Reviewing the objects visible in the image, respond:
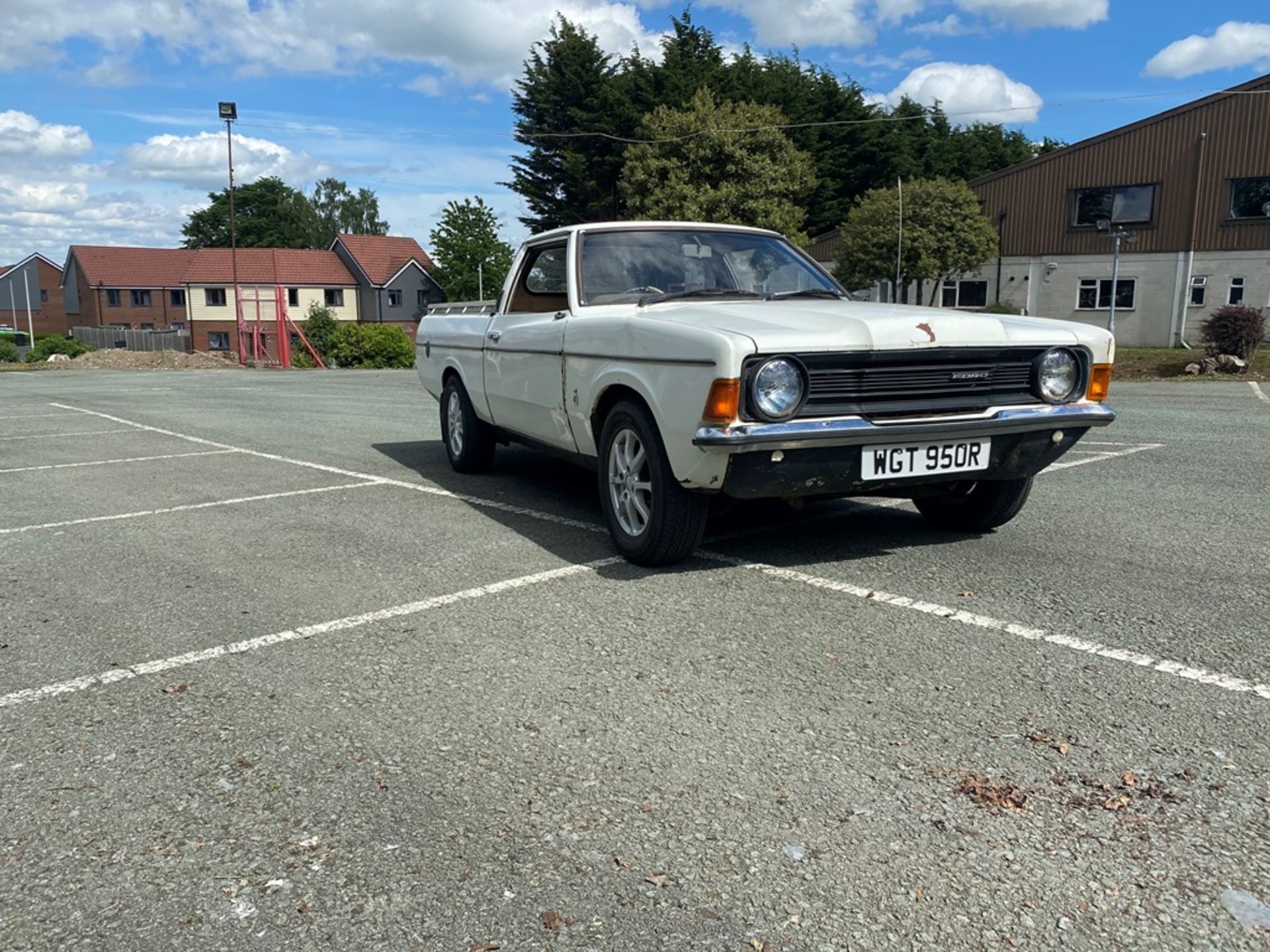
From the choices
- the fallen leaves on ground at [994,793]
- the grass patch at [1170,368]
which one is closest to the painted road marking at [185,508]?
the fallen leaves on ground at [994,793]

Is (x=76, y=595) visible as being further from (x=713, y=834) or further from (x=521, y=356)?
(x=713, y=834)

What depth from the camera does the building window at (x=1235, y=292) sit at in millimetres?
34156

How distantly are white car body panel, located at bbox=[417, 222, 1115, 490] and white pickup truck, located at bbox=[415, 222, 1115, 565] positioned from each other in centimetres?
1

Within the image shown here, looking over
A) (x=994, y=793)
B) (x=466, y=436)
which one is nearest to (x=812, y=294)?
(x=466, y=436)

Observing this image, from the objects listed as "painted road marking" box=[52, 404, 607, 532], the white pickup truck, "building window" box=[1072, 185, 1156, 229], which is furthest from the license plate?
"building window" box=[1072, 185, 1156, 229]

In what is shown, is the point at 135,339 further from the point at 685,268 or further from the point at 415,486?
the point at 685,268

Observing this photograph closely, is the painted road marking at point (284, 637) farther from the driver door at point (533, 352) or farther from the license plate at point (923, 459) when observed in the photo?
the license plate at point (923, 459)

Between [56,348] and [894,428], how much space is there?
161ft

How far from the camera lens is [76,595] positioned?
467 centimetres

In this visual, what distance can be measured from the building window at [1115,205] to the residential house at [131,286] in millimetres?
54519

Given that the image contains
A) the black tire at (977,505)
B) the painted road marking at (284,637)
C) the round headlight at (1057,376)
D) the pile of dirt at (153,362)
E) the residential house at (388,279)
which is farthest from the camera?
the residential house at (388,279)

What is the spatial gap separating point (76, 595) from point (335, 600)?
125 cm

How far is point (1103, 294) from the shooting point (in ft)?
122

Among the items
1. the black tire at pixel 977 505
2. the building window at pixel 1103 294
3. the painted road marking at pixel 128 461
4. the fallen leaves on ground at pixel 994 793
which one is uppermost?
the building window at pixel 1103 294
